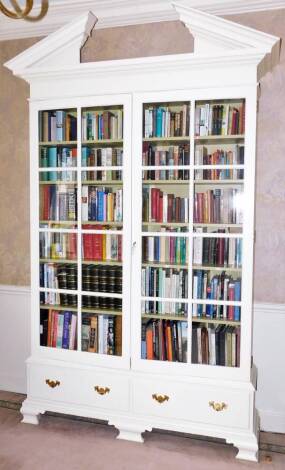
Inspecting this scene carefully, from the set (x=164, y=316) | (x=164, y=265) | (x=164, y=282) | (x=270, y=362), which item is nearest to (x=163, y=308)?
(x=164, y=316)

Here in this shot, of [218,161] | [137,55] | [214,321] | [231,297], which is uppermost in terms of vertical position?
[137,55]

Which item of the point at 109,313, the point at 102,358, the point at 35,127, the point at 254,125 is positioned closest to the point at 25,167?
the point at 35,127

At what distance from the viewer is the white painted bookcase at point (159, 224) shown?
2.30 metres

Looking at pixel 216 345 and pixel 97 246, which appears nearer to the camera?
pixel 216 345

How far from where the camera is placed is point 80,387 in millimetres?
2578

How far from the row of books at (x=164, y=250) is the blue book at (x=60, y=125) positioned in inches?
33.5

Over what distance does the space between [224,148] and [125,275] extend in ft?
3.15

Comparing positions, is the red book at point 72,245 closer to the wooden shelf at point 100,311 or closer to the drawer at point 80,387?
the wooden shelf at point 100,311

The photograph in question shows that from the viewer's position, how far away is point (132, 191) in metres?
2.45

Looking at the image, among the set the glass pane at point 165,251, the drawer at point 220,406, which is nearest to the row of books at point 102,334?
the glass pane at point 165,251

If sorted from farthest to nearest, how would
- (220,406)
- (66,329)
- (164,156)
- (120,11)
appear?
(120,11) < (66,329) < (164,156) < (220,406)

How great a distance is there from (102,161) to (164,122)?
0.45 m

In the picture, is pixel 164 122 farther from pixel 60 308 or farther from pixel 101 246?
pixel 60 308

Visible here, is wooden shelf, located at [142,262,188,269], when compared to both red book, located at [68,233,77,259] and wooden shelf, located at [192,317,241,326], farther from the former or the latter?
red book, located at [68,233,77,259]
